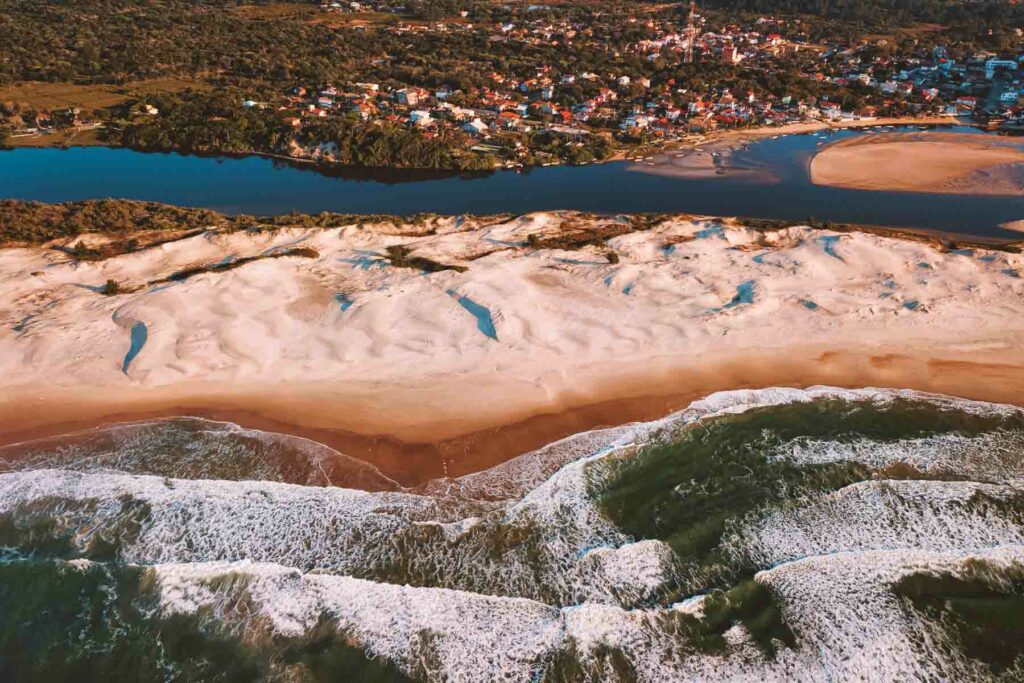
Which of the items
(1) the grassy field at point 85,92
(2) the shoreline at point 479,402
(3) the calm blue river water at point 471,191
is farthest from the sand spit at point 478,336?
(1) the grassy field at point 85,92

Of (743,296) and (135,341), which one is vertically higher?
(135,341)

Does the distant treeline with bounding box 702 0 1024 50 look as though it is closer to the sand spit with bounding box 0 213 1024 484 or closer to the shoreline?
the sand spit with bounding box 0 213 1024 484

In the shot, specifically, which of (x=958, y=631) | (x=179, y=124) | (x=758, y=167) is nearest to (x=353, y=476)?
(x=958, y=631)

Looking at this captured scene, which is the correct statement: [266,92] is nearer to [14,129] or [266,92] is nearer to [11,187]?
[14,129]

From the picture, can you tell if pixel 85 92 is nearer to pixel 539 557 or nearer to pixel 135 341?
pixel 135 341

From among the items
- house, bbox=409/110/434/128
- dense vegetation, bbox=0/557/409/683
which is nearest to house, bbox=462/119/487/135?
house, bbox=409/110/434/128

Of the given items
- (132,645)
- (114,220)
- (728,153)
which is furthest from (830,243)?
(114,220)
